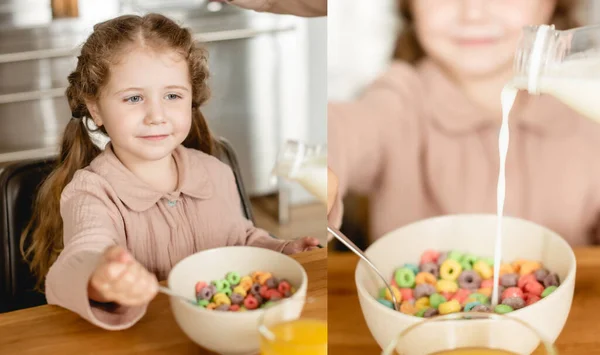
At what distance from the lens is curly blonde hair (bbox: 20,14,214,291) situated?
0.77 meters

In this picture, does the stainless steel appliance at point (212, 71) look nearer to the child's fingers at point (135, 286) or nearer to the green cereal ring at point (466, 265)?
the child's fingers at point (135, 286)

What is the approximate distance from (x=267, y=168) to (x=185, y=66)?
0.16 m

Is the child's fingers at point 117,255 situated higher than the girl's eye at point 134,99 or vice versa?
the girl's eye at point 134,99

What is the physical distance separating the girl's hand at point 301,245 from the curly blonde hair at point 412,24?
0.33 meters

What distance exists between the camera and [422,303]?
3.00ft

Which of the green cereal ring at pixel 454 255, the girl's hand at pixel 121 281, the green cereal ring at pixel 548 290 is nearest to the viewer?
the girl's hand at pixel 121 281

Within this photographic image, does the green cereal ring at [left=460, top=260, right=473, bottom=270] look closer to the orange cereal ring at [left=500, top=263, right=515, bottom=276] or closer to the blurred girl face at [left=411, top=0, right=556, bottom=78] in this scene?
the orange cereal ring at [left=500, top=263, right=515, bottom=276]

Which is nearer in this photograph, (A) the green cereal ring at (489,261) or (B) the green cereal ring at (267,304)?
(B) the green cereal ring at (267,304)

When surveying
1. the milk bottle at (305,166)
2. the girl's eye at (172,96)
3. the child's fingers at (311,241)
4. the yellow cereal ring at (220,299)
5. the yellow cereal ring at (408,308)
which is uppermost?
the girl's eye at (172,96)

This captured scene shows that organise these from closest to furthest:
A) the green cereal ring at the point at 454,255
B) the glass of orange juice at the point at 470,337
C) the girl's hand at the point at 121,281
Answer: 1. the glass of orange juice at the point at 470,337
2. the girl's hand at the point at 121,281
3. the green cereal ring at the point at 454,255

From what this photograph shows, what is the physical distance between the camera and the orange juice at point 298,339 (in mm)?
736

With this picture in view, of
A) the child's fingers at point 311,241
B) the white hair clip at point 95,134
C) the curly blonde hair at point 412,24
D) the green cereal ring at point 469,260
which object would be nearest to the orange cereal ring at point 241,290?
the child's fingers at point 311,241

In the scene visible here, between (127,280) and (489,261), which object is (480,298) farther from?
(127,280)

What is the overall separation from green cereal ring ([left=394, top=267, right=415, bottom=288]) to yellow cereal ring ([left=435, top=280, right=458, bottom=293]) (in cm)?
3
